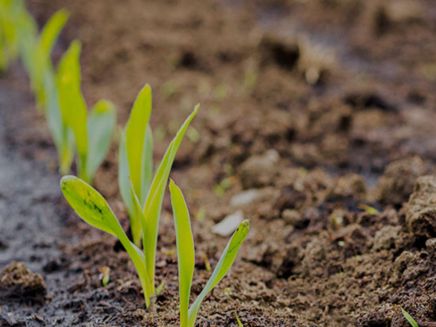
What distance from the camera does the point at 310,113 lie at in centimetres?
304

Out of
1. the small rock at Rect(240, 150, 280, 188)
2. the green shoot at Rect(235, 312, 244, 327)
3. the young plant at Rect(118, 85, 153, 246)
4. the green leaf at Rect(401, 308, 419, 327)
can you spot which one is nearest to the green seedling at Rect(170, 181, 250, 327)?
the green shoot at Rect(235, 312, 244, 327)

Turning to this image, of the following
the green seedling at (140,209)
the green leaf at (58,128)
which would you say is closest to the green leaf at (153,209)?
the green seedling at (140,209)

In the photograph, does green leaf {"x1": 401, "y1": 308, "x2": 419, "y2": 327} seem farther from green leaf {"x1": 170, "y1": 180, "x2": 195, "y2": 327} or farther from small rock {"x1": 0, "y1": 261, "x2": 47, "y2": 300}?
small rock {"x1": 0, "y1": 261, "x2": 47, "y2": 300}

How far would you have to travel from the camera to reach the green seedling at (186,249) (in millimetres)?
1474

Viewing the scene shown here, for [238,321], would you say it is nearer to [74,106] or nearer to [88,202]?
[88,202]

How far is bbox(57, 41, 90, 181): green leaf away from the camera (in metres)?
2.27

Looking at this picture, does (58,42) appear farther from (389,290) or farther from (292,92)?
(389,290)

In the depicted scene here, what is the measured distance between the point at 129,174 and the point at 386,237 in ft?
2.47

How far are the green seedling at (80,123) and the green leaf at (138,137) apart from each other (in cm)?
45

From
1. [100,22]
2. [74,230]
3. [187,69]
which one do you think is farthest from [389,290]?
[100,22]

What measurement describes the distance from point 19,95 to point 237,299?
2187 millimetres

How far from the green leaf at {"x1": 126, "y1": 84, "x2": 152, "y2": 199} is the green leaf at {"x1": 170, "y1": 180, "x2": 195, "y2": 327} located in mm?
413

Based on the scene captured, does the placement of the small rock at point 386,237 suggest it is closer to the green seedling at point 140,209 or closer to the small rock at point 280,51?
the green seedling at point 140,209

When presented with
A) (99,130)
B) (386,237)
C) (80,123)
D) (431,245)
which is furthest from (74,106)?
(431,245)
